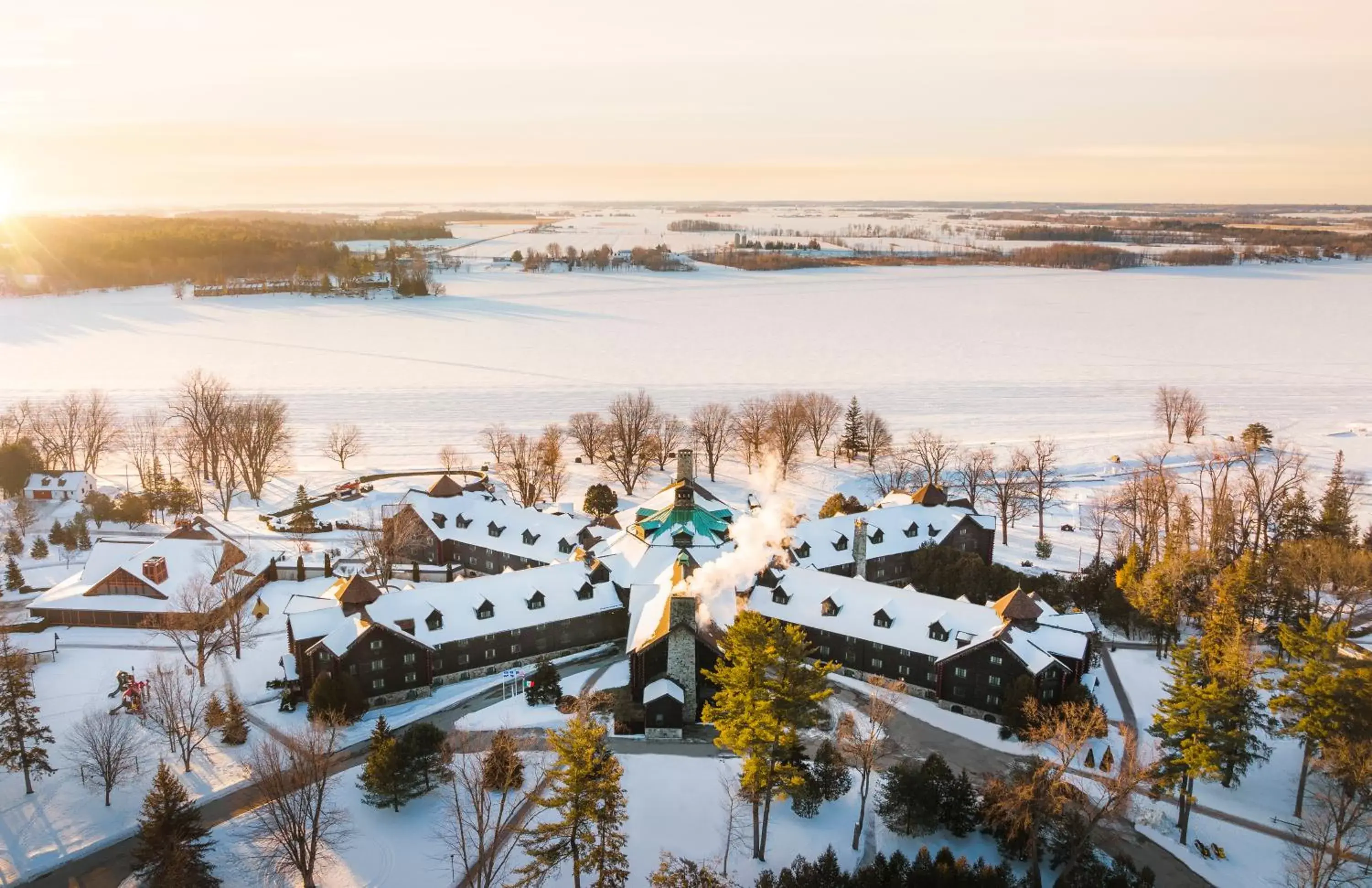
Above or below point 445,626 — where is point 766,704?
above

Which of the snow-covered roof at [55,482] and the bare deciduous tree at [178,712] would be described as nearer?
the bare deciduous tree at [178,712]

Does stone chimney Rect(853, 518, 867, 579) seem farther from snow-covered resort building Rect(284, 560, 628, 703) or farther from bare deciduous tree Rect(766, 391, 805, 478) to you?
bare deciduous tree Rect(766, 391, 805, 478)

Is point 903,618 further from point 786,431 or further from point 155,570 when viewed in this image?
point 155,570

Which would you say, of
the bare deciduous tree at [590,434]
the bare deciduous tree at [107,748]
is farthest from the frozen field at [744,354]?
the bare deciduous tree at [107,748]

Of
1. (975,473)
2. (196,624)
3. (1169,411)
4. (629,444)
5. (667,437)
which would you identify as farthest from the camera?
(1169,411)

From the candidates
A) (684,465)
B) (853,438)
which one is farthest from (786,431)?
(684,465)

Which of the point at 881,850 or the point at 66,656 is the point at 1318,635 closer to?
the point at 881,850

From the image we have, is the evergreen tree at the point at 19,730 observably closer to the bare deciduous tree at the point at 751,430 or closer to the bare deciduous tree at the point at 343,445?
the bare deciduous tree at the point at 343,445
